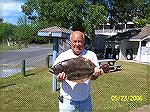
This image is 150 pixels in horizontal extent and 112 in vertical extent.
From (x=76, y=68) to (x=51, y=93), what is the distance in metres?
4.72

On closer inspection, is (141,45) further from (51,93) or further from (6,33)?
(6,33)

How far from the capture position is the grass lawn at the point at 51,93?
7616 mm

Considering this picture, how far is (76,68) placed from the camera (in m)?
4.03

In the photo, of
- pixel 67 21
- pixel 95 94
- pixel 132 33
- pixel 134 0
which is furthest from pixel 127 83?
pixel 132 33

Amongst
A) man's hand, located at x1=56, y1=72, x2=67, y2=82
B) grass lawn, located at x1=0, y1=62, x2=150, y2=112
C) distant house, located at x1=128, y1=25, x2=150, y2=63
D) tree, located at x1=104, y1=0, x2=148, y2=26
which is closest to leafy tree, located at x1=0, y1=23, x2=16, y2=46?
grass lawn, located at x1=0, y1=62, x2=150, y2=112

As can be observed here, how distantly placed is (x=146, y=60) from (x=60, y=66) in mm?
18103

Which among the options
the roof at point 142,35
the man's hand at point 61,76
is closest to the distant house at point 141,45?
the roof at point 142,35

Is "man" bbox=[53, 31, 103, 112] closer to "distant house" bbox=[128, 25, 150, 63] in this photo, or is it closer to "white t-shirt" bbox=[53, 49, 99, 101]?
"white t-shirt" bbox=[53, 49, 99, 101]

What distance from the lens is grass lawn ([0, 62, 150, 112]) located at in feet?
25.0

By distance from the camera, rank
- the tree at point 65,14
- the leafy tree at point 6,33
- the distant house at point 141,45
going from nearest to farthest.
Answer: the leafy tree at point 6,33 < the tree at point 65,14 < the distant house at point 141,45

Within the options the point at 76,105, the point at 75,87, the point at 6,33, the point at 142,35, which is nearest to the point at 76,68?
the point at 75,87

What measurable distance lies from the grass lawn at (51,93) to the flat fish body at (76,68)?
11.3ft

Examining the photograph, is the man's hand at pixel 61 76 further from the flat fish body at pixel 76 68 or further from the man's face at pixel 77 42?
the man's face at pixel 77 42

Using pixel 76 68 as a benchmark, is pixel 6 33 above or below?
above
